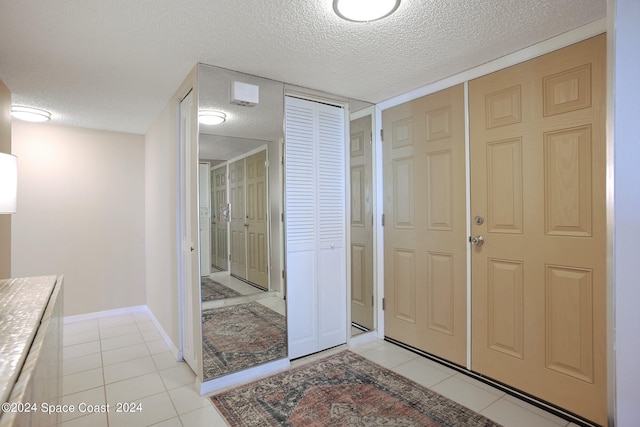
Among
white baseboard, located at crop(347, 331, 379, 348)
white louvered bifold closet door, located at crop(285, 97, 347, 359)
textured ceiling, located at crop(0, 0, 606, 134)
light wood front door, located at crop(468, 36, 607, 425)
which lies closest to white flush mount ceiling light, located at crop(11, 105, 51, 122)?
textured ceiling, located at crop(0, 0, 606, 134)

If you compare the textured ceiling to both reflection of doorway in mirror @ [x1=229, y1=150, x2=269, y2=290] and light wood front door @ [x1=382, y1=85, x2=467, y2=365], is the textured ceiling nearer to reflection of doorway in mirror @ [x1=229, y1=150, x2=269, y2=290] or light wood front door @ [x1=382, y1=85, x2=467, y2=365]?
light wood front door @ [x1=382, y1=85, x2=467, y2=365]

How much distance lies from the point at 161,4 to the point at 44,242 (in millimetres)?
3327

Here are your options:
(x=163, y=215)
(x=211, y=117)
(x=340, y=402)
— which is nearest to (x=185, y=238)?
(x=163, y=215)

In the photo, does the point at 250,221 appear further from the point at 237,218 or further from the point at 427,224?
the point at 427,224

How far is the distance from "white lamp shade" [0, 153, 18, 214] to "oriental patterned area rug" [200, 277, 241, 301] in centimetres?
113

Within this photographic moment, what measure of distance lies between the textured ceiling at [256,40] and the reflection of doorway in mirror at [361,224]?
0.52m

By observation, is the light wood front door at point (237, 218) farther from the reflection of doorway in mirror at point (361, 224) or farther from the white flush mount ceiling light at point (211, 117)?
the reflection of doorway in mirror at point (361, 224)

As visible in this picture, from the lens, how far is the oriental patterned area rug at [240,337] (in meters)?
2.26

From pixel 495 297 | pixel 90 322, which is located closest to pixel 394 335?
pixel 495 297

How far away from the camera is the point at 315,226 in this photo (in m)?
2.81

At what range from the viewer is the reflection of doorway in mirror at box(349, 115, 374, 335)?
3092mm

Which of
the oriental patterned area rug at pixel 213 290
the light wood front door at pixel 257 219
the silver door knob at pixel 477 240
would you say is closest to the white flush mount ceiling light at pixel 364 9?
the light wood front door at pixel 257 219

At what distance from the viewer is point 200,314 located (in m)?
2.25

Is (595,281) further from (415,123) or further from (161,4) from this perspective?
(161,4)
